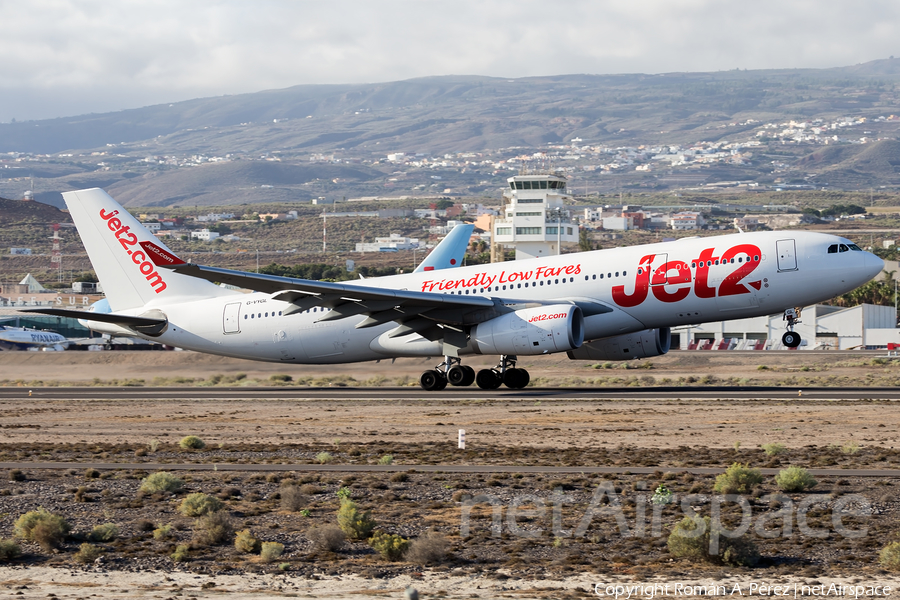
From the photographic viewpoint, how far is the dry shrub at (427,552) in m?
13.9

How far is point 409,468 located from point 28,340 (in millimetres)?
72234

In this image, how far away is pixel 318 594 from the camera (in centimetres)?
1279

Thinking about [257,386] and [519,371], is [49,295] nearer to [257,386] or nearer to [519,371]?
[257,386]

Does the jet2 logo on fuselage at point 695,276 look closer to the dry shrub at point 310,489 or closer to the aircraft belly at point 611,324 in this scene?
the aircraft belly at point 611,324

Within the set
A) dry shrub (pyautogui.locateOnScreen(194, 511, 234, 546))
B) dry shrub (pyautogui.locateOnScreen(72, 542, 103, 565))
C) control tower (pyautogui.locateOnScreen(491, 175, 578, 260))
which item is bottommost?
dry shrub (pyautogui.locateOnScreen(72, 542, 103, 565))

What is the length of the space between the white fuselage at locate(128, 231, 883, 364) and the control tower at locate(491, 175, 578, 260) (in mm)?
73788

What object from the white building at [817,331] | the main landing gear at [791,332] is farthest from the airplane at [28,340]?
the main landing gear at [791,332]

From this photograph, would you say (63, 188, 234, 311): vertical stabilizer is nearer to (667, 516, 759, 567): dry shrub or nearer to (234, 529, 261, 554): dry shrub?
(234, 529, 261, 554): dry shrub

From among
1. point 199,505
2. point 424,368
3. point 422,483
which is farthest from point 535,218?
point 199,505

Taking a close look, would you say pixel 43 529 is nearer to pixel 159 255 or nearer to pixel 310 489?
pixel 310 489

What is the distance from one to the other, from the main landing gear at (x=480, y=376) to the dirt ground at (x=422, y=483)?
0.81 metres

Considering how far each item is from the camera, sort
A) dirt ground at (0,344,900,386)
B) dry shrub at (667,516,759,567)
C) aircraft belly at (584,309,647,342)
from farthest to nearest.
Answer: dirt ground at (0,344,900,386) → aircraft belly at (584,309,647,342) → dry shrub at (667,516,759,567)

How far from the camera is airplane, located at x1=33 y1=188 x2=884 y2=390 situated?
116 feet

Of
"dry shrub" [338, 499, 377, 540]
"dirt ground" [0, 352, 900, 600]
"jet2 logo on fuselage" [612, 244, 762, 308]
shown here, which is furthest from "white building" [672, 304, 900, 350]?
"dry shrub" [338, 499, 377, 540]
